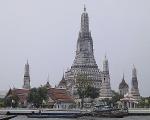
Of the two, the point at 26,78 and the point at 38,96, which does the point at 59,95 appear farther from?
the point at 26,78

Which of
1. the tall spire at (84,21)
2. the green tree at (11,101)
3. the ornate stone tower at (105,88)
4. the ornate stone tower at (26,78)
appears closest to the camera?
the green tree at (11,101)

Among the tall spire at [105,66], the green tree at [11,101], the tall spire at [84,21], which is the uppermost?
the tall spire at [84,21]

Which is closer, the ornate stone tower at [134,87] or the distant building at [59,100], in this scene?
the distant building at [59,100]

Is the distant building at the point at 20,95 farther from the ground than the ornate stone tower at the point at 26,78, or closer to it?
→ closer to it

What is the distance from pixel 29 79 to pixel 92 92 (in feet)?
154

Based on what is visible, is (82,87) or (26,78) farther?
(26,78)

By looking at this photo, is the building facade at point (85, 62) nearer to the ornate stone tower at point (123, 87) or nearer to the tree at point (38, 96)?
the ornate stone tower at point (123, 87)

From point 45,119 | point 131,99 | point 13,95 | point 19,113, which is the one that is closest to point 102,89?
point 131,99

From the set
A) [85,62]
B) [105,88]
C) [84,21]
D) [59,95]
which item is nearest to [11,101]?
[59,95]

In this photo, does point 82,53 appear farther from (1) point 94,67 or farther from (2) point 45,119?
(2) point 45,119

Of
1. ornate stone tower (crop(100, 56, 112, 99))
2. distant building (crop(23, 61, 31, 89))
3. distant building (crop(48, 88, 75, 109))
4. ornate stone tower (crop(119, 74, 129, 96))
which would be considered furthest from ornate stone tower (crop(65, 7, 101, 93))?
distant building (crop(48, 88, 75, 109))

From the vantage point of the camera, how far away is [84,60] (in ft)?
565

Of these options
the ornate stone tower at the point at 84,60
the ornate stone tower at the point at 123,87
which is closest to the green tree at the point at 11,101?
the ornate stone tower at the point at 84,60

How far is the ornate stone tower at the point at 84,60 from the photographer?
170 m
